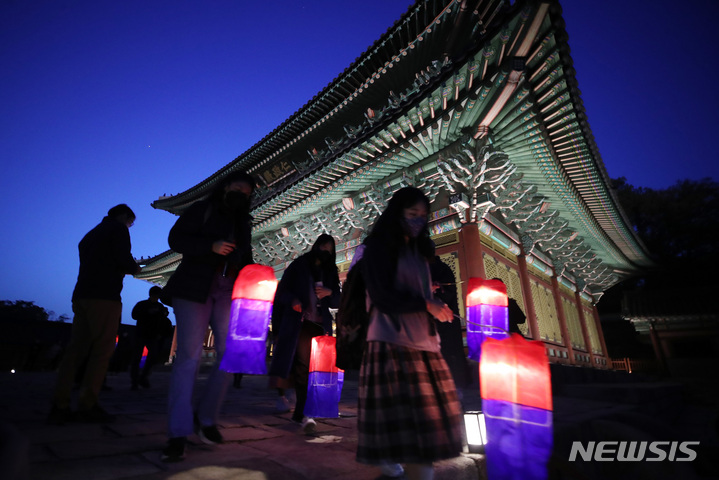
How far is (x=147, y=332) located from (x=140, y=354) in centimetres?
44

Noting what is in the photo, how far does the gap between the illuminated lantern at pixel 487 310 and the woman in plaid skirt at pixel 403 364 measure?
2354 mm

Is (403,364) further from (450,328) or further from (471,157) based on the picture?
(471,157)

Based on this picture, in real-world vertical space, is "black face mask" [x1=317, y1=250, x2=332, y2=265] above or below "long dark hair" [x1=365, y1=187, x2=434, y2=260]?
above

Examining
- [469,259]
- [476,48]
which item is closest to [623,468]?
[469,259]

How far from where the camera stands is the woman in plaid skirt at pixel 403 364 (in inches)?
60.0

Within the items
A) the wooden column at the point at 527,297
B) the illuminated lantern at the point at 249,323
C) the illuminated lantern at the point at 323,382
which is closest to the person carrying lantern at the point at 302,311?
the illuminated lantern at the point at 323,382

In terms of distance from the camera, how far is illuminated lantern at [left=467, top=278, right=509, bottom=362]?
12.9 ft

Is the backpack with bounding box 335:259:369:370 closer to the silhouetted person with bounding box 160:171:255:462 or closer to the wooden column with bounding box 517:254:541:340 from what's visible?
the silhouetted person with bounding box 160:171:255:462

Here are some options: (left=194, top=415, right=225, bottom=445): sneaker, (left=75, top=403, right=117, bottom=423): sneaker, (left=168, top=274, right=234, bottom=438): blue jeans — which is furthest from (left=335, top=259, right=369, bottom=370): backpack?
(left=75, top=403, right=117, bottom=423): sneaker

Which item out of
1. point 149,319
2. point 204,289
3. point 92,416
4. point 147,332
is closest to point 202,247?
point 204,289

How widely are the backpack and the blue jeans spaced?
88 cm

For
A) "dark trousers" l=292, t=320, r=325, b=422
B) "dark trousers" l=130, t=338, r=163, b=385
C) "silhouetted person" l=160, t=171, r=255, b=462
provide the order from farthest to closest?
"dark trousers" l=130, t=338, r=163, b=385, "dark trousers" l=292, t=320, r=325, b=422, "silhouetted person" l=160, t=171, r=255, b=462

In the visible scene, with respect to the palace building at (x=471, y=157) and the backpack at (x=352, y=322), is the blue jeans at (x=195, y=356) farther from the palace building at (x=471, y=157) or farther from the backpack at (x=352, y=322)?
the palace building at (x=471, y=157)

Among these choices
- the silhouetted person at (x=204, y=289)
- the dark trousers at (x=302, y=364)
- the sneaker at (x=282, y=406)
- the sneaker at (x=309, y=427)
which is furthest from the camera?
the sneaker at (x=282, y=406)
